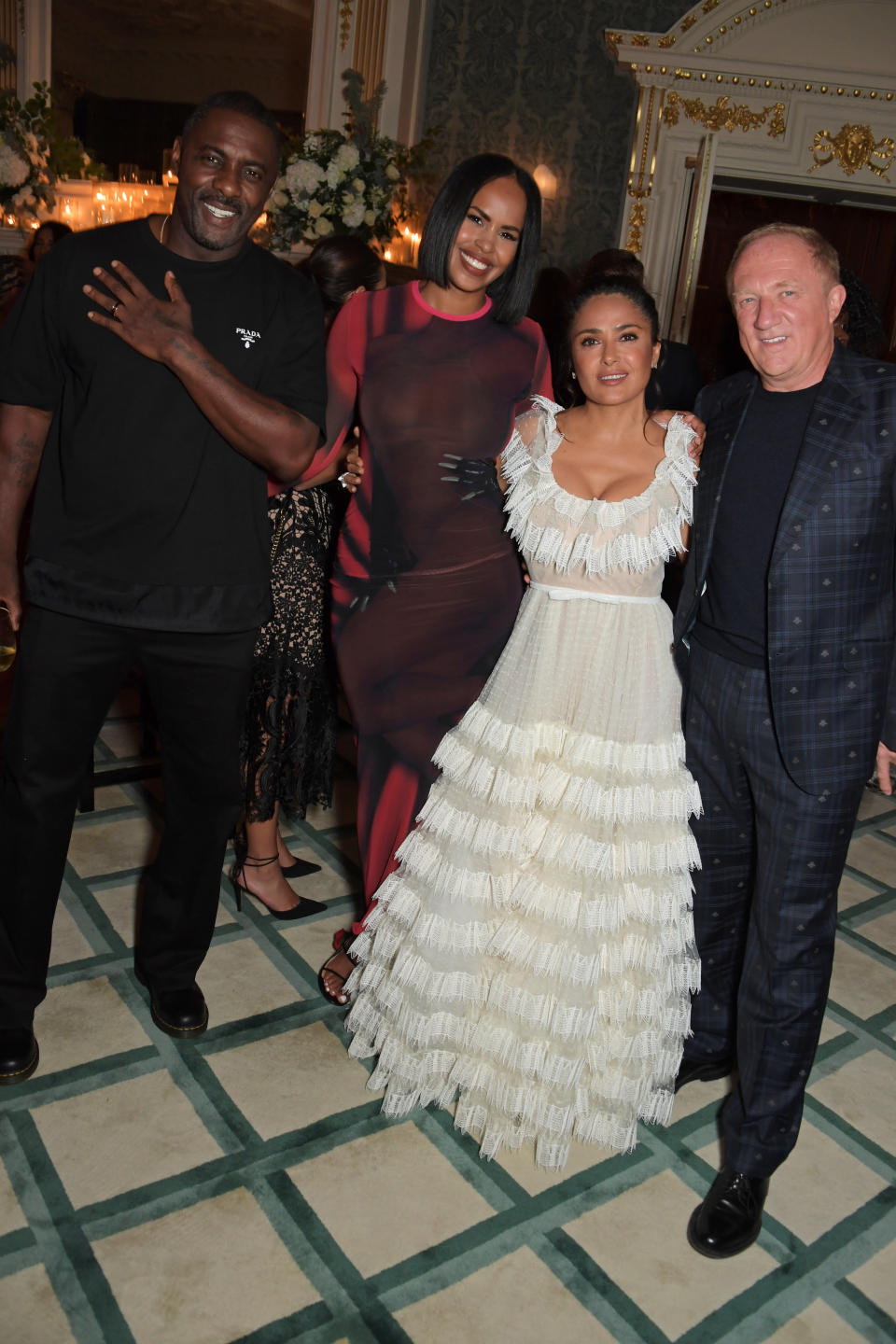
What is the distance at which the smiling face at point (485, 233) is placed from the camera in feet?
7.27

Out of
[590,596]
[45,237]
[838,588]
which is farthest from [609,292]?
[45,237]

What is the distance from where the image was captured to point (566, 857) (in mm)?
2059

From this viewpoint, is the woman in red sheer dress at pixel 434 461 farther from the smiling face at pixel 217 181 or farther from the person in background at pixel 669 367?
the person in background at pixel 669 367

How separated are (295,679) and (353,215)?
12.6 ft

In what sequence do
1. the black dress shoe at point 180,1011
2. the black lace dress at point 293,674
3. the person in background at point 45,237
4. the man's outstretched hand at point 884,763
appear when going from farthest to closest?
the person in background at point 45,237
the black lace dress at point 293,674
the black dress shoe at point 180,1011
the man's outstretched hand at point 884,763

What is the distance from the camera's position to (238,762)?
2320 millimetres

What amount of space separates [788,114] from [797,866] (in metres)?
6.40

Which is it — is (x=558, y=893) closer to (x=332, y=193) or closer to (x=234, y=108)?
(x=234, y=108)

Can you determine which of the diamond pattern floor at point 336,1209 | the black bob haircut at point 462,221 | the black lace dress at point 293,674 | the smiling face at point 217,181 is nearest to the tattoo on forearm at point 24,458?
the smiling face at point 217,181

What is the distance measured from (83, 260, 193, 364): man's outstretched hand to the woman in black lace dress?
2.23 ft

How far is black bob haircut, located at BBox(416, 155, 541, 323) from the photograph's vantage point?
2.21 m

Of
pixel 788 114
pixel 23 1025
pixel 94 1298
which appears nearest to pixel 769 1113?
pixel 94 1298

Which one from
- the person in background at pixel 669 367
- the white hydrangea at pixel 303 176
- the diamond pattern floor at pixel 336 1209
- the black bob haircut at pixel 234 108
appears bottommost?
the diamond pattern floor at pixel 336 1209

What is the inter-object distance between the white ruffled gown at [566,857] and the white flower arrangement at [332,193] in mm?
4200
